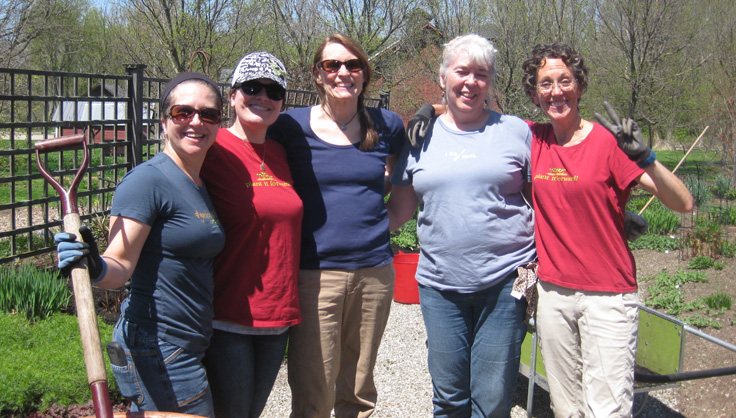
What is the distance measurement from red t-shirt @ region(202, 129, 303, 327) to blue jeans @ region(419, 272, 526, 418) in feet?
2.20

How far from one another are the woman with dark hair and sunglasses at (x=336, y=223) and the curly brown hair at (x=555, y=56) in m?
0.69

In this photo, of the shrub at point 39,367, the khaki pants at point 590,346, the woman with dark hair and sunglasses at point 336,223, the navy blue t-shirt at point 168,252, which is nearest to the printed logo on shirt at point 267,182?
the woman with dark hair and sunglasses at point 336,223

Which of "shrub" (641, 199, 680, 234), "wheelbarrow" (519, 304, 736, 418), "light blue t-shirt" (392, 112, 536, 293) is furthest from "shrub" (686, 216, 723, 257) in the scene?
"light blue t-shirt" (392, 112, 536, 293)

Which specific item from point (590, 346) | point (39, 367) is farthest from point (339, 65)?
point (39, 367)

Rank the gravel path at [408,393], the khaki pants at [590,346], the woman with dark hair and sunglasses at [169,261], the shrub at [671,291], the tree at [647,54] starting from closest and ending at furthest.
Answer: the woman with dark hair and sunglasses at [169,261], the khaki pants at [590,346], the gravel path at [408,393], the shrub at [671,291], the tree at [647,54]

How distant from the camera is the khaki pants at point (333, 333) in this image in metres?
2.66

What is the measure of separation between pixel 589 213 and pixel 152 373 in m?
1.74

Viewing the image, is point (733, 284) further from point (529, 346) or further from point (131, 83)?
point (131, 83)

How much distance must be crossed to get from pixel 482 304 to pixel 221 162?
1.24m

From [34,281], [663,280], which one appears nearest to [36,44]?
[34,281]

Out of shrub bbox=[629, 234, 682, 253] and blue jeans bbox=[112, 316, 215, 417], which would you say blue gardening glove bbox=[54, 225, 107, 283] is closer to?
blue jeans bbox=[112, 316, 215, 417]

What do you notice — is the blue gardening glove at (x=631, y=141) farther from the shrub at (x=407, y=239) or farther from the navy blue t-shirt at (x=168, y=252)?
the shrub at (x=407, y=239)

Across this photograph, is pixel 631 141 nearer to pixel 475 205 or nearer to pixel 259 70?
pixel 475 205

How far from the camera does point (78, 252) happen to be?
183cm
